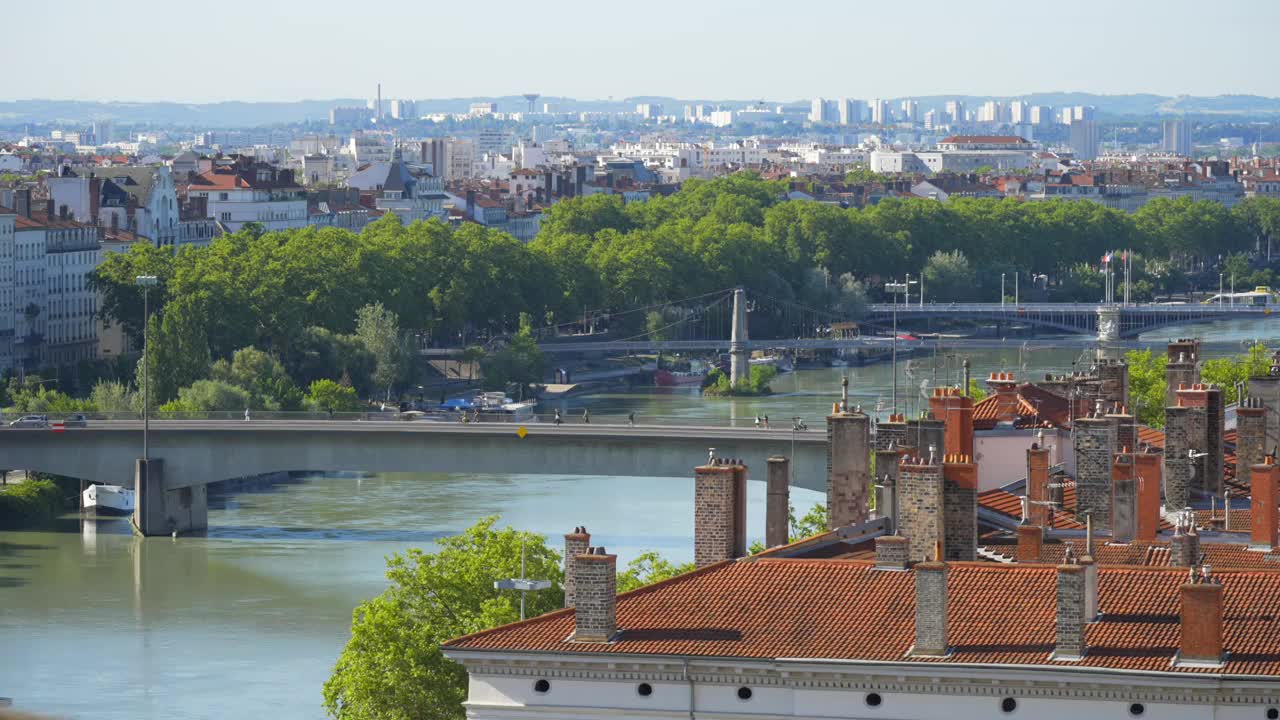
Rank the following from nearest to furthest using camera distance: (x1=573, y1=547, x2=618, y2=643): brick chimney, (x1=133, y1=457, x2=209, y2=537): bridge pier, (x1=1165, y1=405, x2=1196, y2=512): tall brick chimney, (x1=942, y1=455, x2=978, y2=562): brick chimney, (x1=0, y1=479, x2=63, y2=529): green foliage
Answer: (x1=573, y1=547, x2=618, y2=643): brick chimney → (x1=942, y1=455, x2=978, y2=562): brick chimney → (x1=1165, y1=405, x2=1196, y2=512): tall brick chimney → (x1=133, y1=457, x2=209, y2=537): bridge pier → (x1=0, y1=479, x2=63, y2=529): green foliage

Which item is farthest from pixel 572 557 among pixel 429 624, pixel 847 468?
pixel 429 624

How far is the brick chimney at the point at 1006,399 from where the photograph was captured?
2150 centimetres

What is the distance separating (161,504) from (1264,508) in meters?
22.5

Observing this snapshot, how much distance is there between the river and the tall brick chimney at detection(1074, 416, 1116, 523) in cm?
759

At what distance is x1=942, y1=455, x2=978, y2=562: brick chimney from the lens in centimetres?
1532

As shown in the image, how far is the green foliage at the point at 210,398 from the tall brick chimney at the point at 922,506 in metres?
29.6

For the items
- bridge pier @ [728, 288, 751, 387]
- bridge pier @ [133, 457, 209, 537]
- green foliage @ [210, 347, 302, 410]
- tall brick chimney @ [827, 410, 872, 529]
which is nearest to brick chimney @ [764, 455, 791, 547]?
tall brick chimney @ [827, 410, 872, 529]

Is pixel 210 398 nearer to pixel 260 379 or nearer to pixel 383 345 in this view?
pixel 260 379

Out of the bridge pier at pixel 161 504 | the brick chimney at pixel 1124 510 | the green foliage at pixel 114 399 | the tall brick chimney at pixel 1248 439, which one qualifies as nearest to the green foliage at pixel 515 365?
the green foliage at pixel 114 399

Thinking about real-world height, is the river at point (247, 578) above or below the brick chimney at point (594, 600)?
below

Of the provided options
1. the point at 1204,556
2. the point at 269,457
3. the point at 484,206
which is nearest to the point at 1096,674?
the point at 1204,556

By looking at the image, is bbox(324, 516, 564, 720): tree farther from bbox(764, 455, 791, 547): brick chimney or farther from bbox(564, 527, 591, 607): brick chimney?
bbox(564, 527, 591, 607): brick chimney

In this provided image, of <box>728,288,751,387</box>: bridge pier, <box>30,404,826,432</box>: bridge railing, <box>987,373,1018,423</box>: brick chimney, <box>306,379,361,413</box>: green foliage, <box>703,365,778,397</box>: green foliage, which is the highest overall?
<box>987,373,1018,423</box>: brick chimney

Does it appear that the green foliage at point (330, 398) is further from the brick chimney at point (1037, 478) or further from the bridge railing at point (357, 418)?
the brick chimney at point (1037, 478)
